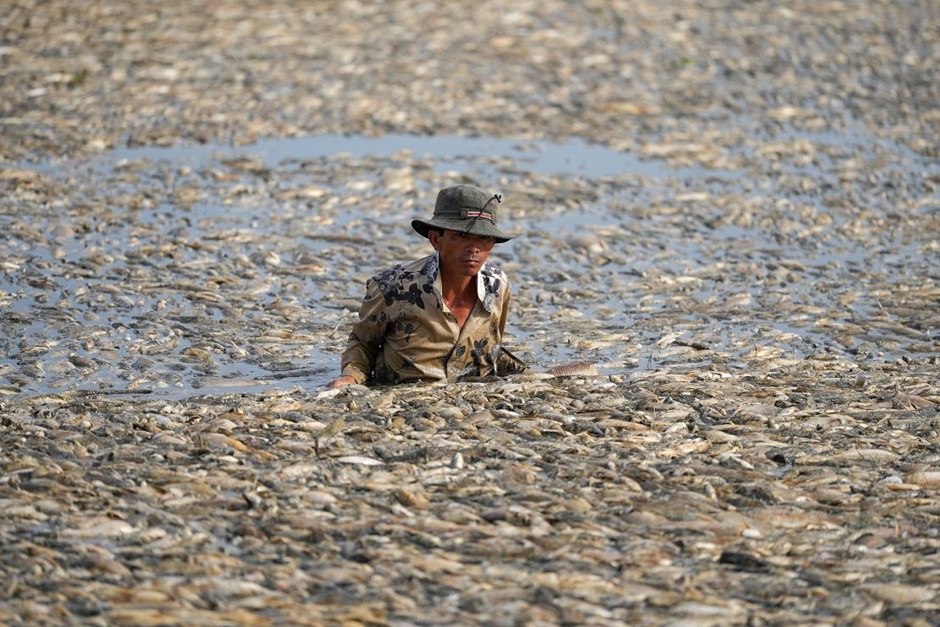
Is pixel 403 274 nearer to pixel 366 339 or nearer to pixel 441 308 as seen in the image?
pixel 441 308

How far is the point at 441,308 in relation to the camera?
7438 millimetres

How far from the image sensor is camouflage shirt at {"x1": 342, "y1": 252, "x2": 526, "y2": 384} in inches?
293

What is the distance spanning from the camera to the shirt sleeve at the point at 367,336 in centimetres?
748

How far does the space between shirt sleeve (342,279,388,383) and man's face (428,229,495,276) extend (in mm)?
437

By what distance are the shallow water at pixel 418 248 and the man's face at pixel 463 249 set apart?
1319 millimetres

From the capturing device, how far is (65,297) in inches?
373

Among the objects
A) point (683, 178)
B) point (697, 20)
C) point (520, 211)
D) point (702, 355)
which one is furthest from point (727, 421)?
point (697, 20)

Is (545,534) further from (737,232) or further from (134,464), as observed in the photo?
(737,232)

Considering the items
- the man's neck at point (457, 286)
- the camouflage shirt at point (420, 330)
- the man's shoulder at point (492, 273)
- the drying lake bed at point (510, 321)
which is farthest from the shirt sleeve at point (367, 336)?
the man's shoulder at point (492, 273)

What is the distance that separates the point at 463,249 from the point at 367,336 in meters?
0.80

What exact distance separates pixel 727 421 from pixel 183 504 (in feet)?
9.81

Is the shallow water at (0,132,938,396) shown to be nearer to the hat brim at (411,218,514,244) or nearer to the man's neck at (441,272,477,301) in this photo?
the man's neck at (441,272,477,301)

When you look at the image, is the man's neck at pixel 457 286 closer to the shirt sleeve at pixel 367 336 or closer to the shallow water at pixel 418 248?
the shirt sleeve at pixel 367 336

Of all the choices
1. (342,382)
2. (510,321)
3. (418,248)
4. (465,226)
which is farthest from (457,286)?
(418,248)
